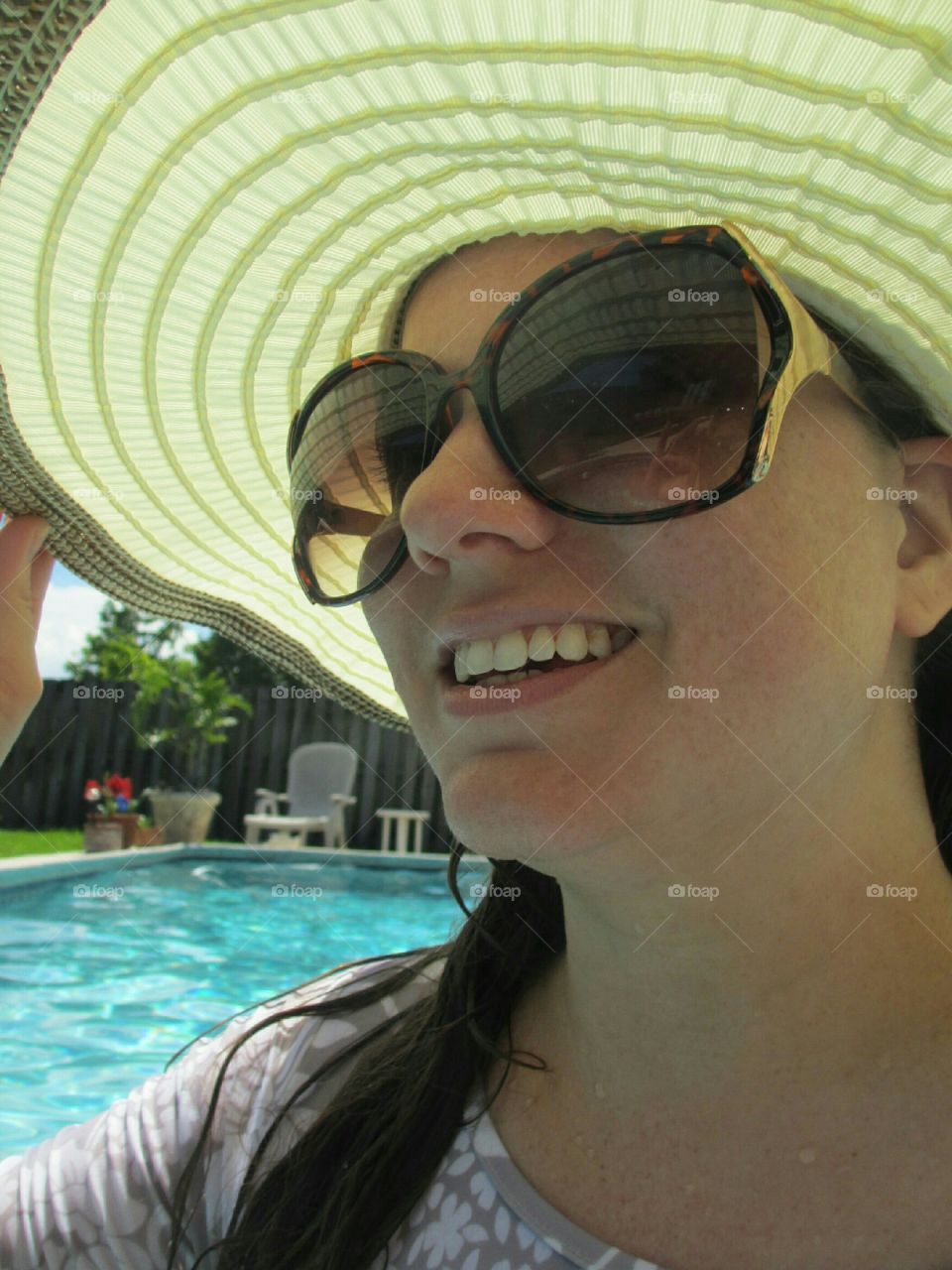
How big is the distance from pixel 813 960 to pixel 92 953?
6472 millimetres

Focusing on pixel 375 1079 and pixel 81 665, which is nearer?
pixel 375 1079

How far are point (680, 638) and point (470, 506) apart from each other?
0.27 meters

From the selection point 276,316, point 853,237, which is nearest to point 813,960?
point 853,237

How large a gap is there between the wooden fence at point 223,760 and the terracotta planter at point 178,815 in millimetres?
896

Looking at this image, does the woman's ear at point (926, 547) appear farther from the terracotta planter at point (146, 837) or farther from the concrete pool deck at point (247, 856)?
the terracotta planter at point (146, 837)

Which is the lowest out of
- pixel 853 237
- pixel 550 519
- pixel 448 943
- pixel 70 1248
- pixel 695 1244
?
pixel 70 1248

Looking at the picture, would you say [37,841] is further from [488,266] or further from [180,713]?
[488,266]

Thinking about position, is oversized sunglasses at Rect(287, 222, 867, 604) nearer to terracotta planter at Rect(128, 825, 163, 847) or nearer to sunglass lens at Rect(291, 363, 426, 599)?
sunglass lens at Rect(291, 363, 426, 599)

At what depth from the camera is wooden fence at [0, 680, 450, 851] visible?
12.1 meters

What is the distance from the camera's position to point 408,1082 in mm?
1235

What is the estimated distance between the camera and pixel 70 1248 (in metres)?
1.19

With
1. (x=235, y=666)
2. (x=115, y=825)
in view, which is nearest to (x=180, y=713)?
(x=115, y=825)

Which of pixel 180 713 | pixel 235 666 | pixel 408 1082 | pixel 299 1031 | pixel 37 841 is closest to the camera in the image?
pixel 408 1082

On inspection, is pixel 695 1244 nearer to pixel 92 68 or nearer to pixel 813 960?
pixel 813 960
